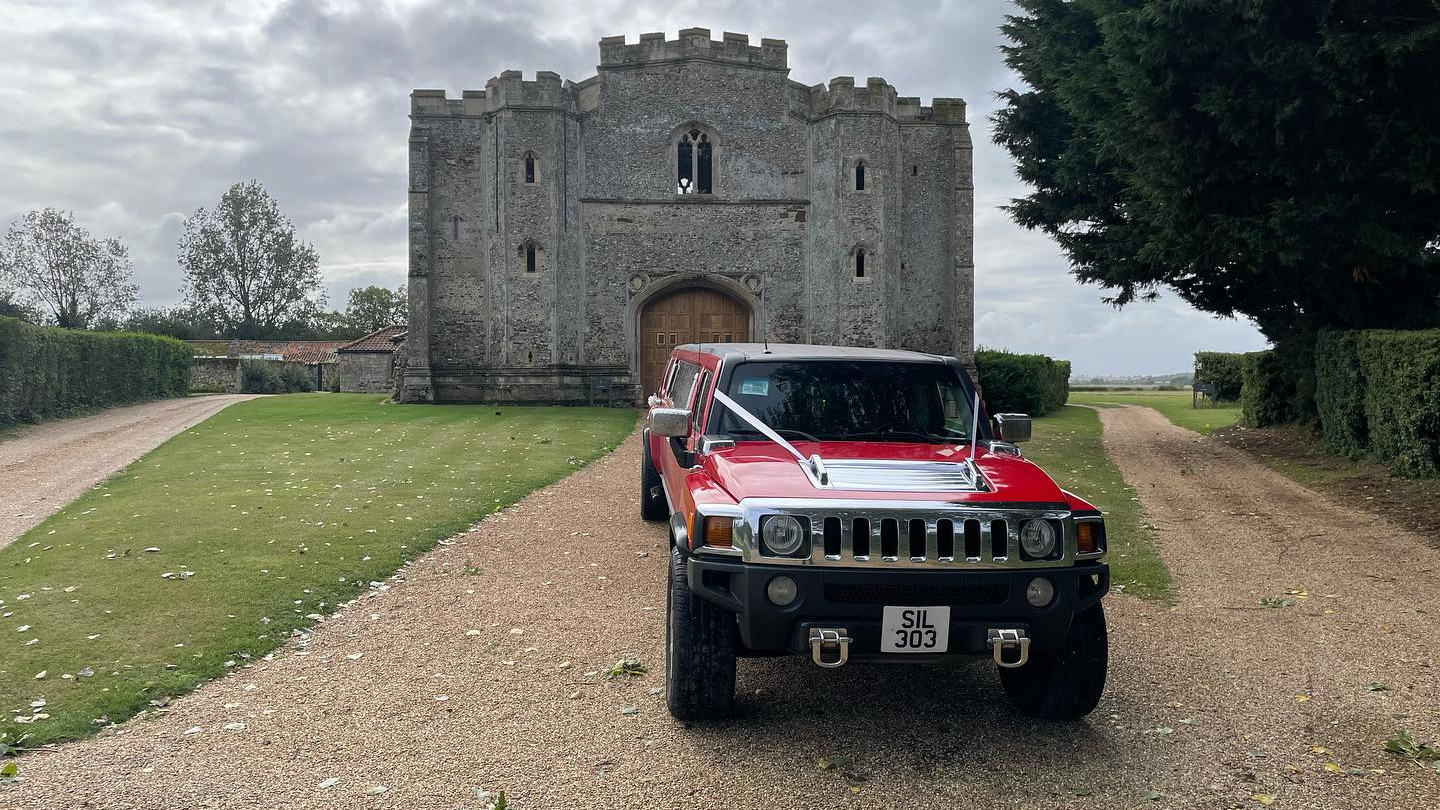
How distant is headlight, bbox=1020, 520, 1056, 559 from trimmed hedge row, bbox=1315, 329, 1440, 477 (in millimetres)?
9699

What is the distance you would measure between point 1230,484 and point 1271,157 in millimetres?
4628

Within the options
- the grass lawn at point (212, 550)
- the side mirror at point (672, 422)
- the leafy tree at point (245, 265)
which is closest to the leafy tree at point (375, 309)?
the leafy tree at point (245, 265)

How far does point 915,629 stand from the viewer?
13.7 feet

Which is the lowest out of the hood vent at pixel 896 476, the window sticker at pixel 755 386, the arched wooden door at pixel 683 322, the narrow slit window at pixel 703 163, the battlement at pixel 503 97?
the hood vent at pixel 896 476

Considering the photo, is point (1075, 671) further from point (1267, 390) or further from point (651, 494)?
point (1267, 390)

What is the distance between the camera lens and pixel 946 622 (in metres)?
4.16

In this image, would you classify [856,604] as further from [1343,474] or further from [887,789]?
[1343,474]

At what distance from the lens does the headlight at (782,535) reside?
416cm

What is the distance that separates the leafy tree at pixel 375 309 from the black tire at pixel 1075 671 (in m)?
74.0

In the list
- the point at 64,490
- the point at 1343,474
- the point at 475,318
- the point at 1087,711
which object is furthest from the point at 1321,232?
the point at 475,318

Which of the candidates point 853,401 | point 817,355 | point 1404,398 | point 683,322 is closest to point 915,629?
point 853,401

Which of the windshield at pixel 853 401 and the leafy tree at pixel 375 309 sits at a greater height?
Answer: the leafy tree at pixel 375 309

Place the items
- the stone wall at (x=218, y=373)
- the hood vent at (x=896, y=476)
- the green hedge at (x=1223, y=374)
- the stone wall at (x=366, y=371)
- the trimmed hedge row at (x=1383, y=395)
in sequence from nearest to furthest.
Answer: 1. the hood vent at (x=896, y=476)
2. the trimmed hedge row at (x=1383, y=395)
3. the green hedge at (x=1223, y=374)
4. the stone wall at (x=218, y=373)
5. the stone wall at (x=366, y=371)

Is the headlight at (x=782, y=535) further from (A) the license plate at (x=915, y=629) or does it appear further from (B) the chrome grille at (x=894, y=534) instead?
(A) the license plate at (x=915, y=629)
